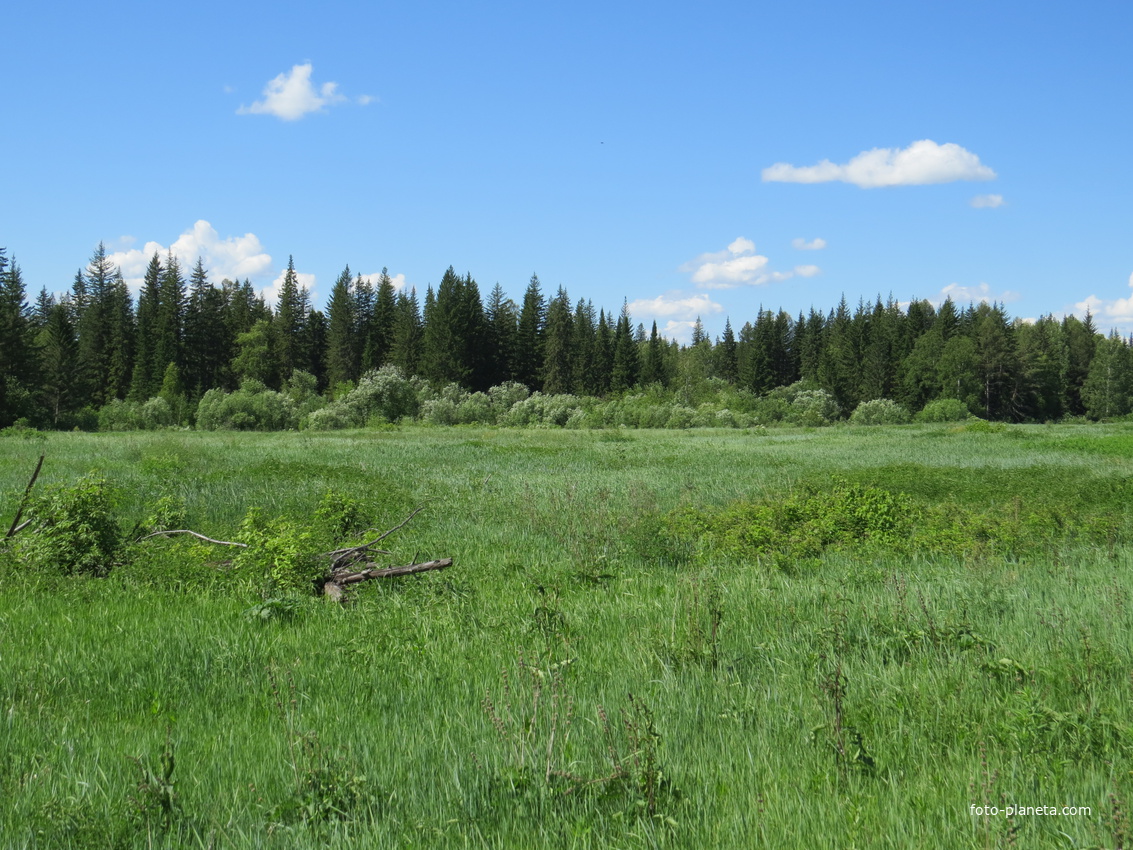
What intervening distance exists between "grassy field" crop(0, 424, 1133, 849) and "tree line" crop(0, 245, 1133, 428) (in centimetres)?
6447

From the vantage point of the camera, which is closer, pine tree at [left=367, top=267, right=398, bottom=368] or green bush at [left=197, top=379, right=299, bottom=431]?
green bush at [left=197, top=379, right=299, bottom=431]

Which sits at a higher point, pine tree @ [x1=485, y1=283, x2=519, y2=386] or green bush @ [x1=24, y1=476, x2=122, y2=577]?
pine tree @ [x1=485, y1=283, x2=519, y2=386]

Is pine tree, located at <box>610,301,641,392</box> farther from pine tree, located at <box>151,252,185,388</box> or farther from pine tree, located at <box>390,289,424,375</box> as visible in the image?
pine tree, located at <box>151,252,185,388</box>

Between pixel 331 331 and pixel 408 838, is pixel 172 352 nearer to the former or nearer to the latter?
pixel 331 331

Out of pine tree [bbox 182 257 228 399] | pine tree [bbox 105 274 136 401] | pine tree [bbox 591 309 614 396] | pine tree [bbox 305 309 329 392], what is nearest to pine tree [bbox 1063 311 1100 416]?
pine tree [bbox 591 309 614 396]

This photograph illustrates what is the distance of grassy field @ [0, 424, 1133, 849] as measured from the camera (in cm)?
360

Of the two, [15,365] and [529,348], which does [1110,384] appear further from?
[15,365]

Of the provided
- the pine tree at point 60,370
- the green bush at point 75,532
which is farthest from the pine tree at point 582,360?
the green bush at point 75,532

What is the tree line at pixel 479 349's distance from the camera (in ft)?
248

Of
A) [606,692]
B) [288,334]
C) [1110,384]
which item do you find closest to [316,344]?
[288,334]

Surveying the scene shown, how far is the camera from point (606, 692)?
5.32 meters

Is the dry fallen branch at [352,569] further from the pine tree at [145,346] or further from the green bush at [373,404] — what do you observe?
the pine tree at [145,346]

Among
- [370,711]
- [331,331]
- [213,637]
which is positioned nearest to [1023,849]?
[370,711]

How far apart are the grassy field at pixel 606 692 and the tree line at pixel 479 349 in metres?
64.5
